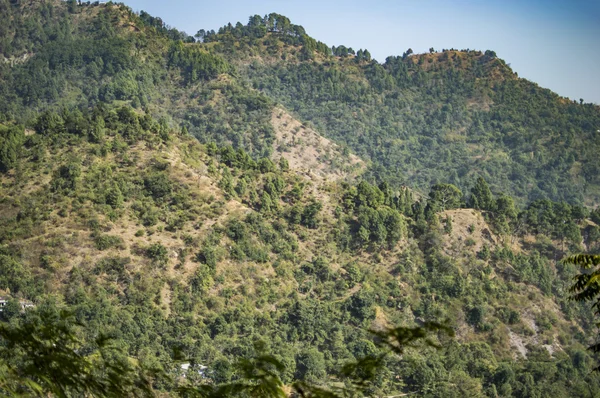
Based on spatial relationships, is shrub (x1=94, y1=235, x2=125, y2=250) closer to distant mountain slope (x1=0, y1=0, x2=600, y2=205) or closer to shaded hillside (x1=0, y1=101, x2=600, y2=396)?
shaded hillside (x1=0, y1=101, x2=600, y2=396)

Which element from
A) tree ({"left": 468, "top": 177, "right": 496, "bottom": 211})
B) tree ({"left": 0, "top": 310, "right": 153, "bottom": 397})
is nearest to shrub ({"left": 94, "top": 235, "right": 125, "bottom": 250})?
tree ({"left": 468, "top": 177, "right": 496, "bottom": 211})

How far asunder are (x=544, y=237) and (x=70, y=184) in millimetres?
40604

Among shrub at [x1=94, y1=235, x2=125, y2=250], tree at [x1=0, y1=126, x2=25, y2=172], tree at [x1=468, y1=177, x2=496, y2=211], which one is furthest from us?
tree at [x1=468, y1=177, x2=496, y2=211]

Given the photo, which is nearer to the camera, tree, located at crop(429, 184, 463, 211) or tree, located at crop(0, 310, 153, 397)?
tree, located at crop(0, 310, 153, 397)

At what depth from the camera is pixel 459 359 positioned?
4591 cm

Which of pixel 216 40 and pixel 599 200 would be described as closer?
pixel 599 200

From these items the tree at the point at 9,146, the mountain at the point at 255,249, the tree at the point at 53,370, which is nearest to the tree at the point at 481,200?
the mountain at the point at 255,249

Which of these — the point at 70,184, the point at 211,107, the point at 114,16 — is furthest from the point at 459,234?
the point at 114,16

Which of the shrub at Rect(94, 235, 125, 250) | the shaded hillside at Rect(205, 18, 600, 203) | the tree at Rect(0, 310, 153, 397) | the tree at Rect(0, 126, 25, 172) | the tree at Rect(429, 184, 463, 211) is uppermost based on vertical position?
the shaded hillside at Rect(205, 18, 600, 203)

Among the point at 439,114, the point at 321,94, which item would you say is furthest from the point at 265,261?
the point at 439,114

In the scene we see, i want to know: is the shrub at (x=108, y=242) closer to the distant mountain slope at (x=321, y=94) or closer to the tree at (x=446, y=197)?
the tree at (x=446, y=197)

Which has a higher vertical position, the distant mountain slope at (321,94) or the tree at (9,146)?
the distant mountain slope at (321,94)

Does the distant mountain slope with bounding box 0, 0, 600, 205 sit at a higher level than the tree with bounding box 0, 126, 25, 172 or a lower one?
higher

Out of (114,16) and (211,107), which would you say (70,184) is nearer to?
(211,107)
